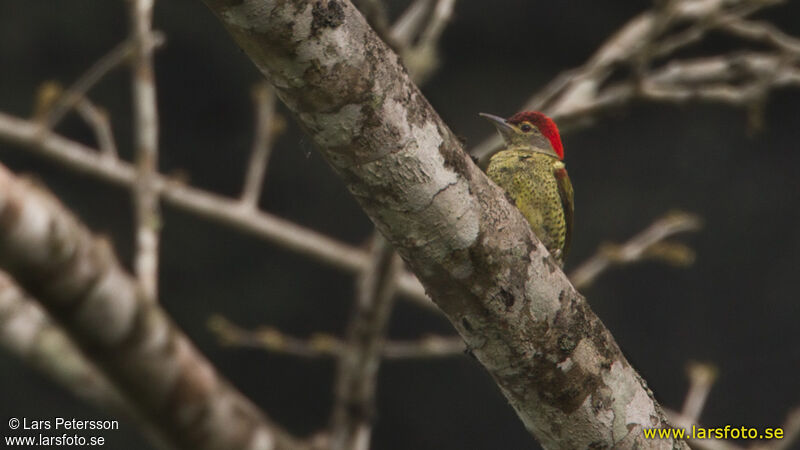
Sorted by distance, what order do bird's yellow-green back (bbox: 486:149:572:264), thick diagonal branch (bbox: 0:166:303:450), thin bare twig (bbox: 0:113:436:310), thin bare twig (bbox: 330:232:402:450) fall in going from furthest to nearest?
thin bare twig (bbox: 0:113:436:310), thin bare twig (bbox: 330:232:402:450), bird's yellow-green back (bbox: 486:149:572:264), thick diagonal branch (bbox: 0:166:303:450)

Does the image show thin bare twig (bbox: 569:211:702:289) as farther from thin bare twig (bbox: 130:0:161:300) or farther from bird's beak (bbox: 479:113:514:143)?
thin bare twig (bbox: 130:0:161:300)

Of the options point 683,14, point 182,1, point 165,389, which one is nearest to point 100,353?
point 165,389

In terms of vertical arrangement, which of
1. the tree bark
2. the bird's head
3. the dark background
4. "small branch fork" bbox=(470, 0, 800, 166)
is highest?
the dark background

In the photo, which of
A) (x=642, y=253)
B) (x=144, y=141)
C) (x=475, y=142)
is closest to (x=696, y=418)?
(x=642, y=253)

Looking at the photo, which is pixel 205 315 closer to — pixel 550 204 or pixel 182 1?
pixel 182 1

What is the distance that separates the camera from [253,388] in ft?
22.0

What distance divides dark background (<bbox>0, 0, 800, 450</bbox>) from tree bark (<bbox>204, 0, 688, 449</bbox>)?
166 inches

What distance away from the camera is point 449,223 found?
1582mm

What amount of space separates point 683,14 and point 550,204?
1.32 m

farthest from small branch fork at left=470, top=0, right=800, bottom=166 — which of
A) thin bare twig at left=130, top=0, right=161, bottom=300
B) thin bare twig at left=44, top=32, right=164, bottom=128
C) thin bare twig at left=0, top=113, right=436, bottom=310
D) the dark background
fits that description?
the dark background

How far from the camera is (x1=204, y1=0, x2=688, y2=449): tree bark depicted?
141cm

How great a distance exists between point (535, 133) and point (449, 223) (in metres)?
1.47

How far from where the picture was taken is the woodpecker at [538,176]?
9.39 ft

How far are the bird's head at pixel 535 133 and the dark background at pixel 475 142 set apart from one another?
2885 millimetres
